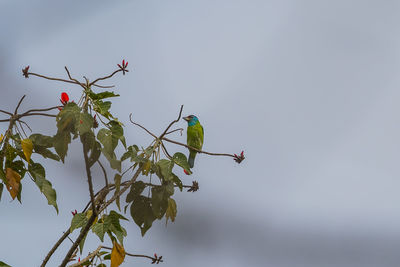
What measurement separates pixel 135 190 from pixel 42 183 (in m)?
0.23

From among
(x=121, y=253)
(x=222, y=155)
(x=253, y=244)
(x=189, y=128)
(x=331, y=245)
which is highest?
(x=331, y=245)

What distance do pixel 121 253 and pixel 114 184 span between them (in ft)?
0.54

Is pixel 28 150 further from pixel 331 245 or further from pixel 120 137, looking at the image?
pixel 331 245

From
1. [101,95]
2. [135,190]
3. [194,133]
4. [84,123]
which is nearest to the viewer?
[84,123]

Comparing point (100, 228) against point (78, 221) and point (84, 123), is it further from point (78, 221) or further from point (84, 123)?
point (84, 123)

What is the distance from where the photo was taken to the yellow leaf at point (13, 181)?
155cm

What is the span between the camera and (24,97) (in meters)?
1.41

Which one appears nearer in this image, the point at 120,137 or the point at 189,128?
the point at 120,137

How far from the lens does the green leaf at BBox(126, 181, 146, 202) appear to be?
1.60 m

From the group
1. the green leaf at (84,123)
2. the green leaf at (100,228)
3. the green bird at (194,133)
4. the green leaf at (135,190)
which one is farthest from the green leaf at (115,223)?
the green bird at (194,133)

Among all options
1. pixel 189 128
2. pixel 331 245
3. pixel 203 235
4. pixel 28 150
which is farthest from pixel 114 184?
pixel 331 245

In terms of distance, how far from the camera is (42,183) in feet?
5.22

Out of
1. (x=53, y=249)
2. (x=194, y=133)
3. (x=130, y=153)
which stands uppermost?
(x=194, y=133)

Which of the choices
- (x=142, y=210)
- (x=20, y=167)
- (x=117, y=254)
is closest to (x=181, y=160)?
(x=142, y=210)
